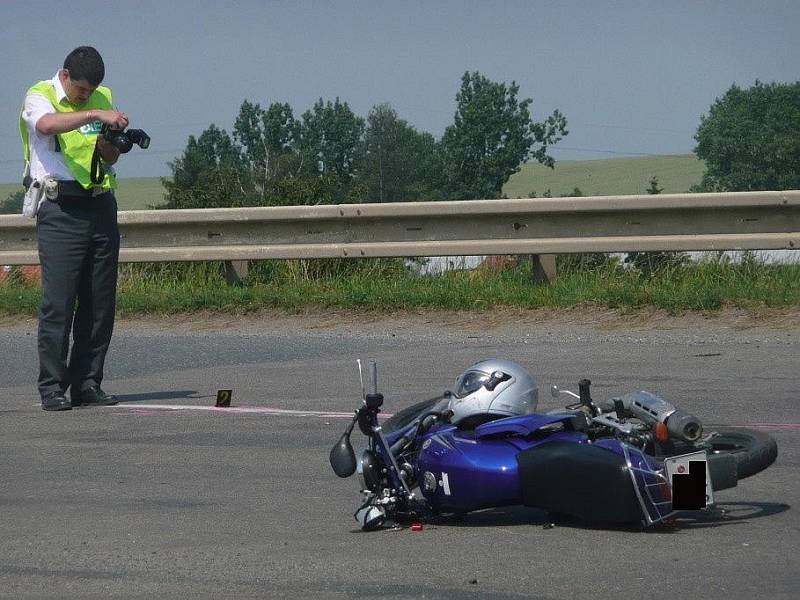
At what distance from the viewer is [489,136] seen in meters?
143

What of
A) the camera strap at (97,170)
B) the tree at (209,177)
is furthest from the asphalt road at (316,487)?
the tree at (209,177)

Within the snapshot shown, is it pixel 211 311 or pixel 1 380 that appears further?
pixel 211 311

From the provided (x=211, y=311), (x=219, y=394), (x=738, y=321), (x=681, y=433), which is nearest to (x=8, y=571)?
(x=681, y=433)

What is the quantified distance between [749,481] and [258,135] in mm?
153802

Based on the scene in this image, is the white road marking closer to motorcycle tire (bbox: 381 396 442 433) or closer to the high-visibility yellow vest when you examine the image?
the high-visibility yellow vest

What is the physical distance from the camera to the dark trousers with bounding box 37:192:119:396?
8.68 metres

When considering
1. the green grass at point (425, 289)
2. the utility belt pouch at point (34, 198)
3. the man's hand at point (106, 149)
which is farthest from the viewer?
the green grass at point (425, 289)

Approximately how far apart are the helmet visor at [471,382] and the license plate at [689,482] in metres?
0.79

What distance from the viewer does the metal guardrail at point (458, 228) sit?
42.0ft

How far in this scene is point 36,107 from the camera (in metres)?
8.51

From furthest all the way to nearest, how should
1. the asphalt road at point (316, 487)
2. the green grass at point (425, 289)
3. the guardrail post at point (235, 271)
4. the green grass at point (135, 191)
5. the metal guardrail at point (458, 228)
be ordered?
the green grass at point (135, 191)
the guardrail post at point (235, 271)
the metal guardrail at point (458, 228)
the green grass at point (425, 289)
the asphalt road at point (316, 487)

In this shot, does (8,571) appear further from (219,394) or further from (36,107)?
(36,107)

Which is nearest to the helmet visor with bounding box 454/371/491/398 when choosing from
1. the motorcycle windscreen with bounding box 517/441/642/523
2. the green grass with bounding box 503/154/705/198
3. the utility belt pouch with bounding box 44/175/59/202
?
the motorcycle windscreen with bounding box 517/441/642/523

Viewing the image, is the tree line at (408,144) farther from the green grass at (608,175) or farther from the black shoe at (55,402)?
the black shoe at (55,402)
